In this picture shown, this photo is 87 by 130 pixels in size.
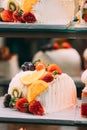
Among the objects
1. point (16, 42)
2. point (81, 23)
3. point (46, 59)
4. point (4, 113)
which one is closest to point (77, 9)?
point (81, 23)

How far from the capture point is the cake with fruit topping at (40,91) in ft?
7.49

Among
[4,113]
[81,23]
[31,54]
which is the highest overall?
[81,23]

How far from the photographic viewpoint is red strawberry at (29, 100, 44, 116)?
2240 mm

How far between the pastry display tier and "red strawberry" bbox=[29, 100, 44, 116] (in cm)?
34

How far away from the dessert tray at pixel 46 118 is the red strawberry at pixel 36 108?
0.08ft

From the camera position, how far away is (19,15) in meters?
2.26

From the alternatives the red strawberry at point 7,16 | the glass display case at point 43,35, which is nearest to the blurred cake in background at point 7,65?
the red strawberry at point 7,16

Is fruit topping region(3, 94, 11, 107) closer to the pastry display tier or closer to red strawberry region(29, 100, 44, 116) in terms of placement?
red strawberry region(29, 100, 44, 116)

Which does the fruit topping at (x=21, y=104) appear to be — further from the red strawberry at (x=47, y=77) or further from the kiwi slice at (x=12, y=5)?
the kiwi slice at (x=12, y=5)

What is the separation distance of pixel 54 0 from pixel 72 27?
230 millimetres

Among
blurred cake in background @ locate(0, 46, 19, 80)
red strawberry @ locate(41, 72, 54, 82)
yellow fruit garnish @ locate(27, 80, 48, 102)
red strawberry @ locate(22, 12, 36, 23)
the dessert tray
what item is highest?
red strawberry @ locate(22, 12, 36, 23)

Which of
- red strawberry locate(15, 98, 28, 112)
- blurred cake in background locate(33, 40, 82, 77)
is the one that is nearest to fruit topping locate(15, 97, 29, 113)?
red strawberry locate(15, 98, 28, 112)

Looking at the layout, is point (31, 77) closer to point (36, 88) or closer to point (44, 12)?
point (36, 88)

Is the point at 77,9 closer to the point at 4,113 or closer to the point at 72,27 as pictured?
the point at 72,27
